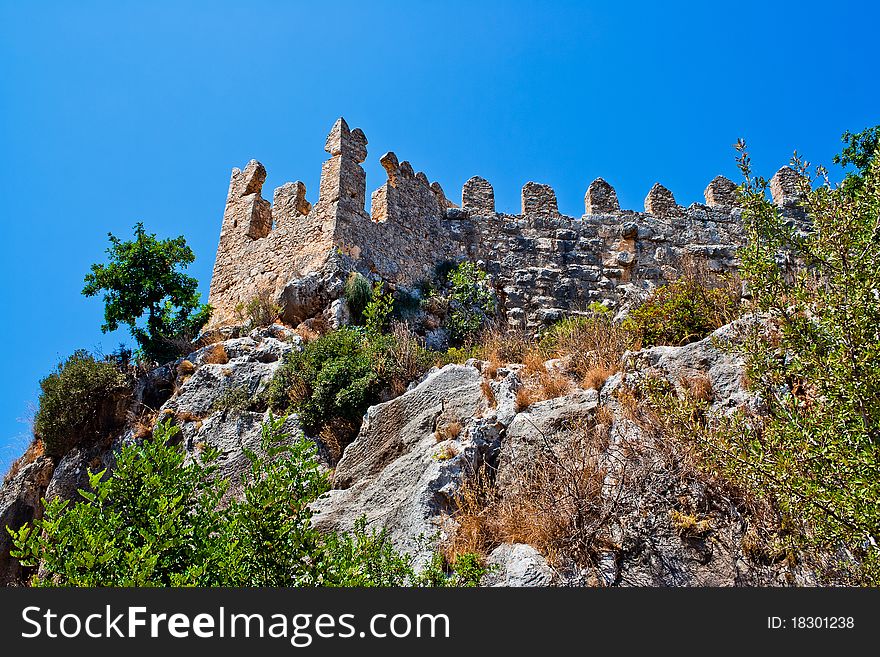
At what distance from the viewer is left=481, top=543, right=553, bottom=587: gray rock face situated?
6664 millimetres

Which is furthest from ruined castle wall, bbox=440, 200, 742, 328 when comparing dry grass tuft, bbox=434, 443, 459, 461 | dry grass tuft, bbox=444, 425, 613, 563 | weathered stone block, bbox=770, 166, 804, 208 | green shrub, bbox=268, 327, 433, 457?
dry grass tuft, bbox=444, 425, 613, 563

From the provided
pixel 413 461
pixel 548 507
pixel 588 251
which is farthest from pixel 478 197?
pixel 548 507

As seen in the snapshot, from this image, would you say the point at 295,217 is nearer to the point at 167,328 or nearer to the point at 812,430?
the point at 167,328

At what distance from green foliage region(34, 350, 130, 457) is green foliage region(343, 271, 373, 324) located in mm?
4617

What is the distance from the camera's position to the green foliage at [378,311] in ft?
45.7

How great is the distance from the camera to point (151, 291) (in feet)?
49.2

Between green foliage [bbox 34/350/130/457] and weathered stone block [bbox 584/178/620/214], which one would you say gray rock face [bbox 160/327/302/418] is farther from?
weathered stone block [bbox 584/178/620/214]

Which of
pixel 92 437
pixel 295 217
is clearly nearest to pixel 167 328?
pixel 92 437

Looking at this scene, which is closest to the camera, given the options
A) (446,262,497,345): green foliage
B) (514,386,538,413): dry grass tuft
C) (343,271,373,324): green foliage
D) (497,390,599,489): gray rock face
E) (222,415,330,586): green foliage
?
(222,415,330,586): green foliage

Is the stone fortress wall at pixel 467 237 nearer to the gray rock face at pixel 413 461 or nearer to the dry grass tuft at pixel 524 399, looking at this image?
the gray rock face at pixel 413 461

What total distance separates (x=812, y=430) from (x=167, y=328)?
1286cm

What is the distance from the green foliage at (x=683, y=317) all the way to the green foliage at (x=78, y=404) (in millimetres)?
9623

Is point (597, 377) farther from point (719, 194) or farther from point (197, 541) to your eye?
point (719, 194)

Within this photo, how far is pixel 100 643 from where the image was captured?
4.75 m
